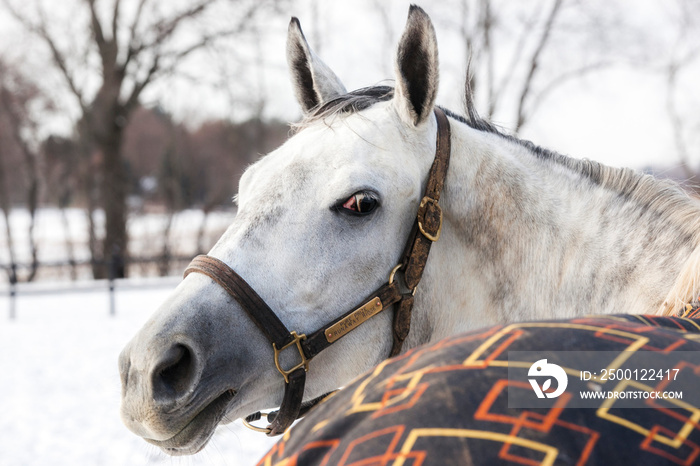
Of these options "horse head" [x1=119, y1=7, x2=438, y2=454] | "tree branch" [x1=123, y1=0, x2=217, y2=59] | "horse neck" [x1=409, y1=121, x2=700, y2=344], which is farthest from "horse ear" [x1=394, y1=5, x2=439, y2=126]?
"tree branch" [x1=123, y1=0, x2=217, y2=59]

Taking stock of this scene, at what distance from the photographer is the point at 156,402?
1.37 metres

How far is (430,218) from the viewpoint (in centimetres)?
175

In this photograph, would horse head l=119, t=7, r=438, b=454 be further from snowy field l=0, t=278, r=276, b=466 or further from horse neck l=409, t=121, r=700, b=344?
snowy field l=0, t=278, r=276, b=466

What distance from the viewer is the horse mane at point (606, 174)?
5.69 ft

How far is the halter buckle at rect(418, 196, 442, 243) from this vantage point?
1734mm

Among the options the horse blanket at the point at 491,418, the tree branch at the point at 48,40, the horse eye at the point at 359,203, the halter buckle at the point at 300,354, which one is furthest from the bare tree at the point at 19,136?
the horse blanket at the point at 491,418

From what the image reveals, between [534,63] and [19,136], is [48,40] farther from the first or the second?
[534,63]

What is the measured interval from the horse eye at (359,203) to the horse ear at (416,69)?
385mm

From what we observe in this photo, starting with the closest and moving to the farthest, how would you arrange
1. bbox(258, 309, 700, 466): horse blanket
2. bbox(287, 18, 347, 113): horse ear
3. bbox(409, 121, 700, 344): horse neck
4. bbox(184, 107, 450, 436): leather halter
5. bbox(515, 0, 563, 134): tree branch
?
bbox(258, 309, 700, 466): horse blanket < bbox(184, 107, 450, 436): leather halter < bbox(409, 121, 700, 344): horse neck < bbox(287, 18, 347, 113): horse ear < bbox(515, 0, 563, 134): tree branch

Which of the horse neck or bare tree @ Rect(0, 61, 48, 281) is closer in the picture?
the horse neck

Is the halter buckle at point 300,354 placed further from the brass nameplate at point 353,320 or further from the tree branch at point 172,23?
the tree branch at point 172,23

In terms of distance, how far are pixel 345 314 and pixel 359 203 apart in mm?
385

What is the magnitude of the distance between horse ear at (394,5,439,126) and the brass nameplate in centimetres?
71

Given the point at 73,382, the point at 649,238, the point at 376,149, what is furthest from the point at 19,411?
the point at 649,238
